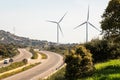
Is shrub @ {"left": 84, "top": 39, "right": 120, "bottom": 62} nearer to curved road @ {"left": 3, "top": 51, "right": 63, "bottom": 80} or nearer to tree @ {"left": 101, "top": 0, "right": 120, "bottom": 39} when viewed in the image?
tree @ {"left": 101, "top": 0, "right": 120, "bottom": 39}

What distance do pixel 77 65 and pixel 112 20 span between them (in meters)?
8.35

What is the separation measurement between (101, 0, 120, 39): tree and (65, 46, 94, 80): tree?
491 cm

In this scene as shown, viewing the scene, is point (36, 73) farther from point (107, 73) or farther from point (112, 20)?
point (107, 73)

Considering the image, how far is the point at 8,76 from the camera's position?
3930 inches

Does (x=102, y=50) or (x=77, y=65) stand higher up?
(x=102, y=50)

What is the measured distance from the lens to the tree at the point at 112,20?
50.2m

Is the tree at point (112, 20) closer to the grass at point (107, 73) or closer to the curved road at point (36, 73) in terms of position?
the grass at point (107, 73)

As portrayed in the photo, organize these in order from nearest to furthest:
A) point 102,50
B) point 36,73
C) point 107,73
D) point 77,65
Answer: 1. point 107,73
2. point 77,65
3. point 102,50
4. point 36,73

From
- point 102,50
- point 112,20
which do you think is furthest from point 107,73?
point 102,50

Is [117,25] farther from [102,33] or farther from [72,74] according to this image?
[72,74]

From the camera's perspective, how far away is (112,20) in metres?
50.9

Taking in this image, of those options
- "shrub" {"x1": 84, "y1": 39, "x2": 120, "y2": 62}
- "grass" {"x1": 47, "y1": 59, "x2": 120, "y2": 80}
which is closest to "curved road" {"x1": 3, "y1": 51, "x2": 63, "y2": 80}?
"shrub" {"x1": 84, "y1": 39, "x2": 120, "y2": 62}

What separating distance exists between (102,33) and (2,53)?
412ft

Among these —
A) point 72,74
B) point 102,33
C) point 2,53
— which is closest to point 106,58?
point 102,33
